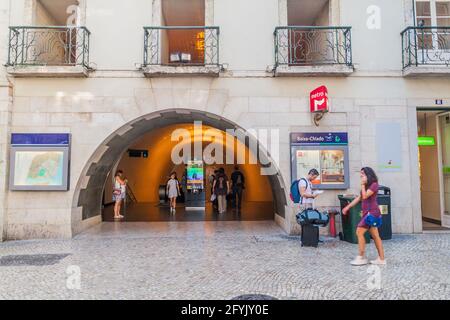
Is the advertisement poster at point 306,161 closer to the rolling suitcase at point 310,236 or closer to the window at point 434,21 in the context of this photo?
the rolling suitcase at point 310,236

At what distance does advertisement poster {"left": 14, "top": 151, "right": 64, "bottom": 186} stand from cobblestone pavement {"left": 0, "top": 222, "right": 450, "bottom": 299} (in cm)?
149

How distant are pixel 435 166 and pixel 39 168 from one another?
36.9ft

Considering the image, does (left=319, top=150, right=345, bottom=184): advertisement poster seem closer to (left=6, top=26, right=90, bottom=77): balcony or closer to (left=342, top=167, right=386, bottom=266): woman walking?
(left=342, top=167, right=386, bottom=266): woman walking

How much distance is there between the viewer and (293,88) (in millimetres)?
8086

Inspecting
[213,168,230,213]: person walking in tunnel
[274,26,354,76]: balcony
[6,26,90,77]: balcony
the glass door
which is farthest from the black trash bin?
[6,26,90,77]: balcony

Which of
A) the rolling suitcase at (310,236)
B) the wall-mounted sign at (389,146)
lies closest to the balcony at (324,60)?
the wall-mounted sign at (389,146)

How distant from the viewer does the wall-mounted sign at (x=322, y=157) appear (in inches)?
309

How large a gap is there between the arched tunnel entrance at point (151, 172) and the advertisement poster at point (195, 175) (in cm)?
140

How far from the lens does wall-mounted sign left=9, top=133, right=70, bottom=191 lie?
7676 millimetres

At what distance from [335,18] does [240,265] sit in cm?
695

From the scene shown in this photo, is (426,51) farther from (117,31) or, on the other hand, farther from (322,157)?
(117,31)

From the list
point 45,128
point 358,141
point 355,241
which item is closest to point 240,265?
point 355,241

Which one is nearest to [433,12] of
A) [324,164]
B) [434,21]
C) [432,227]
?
[434,21]

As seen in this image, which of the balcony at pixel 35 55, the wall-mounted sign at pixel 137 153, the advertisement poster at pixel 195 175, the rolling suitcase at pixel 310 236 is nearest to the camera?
the rolling suitcase at pixel 310 236
